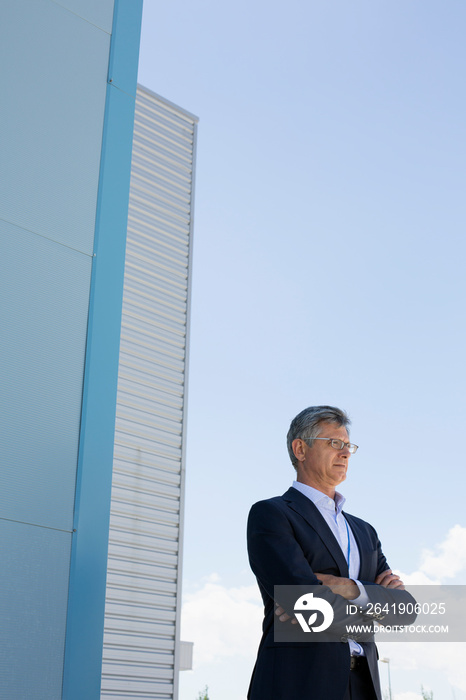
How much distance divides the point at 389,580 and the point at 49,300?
1.53 metres

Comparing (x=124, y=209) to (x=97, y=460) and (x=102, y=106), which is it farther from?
(x=97, y=460)

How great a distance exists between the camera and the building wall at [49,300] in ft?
8.04

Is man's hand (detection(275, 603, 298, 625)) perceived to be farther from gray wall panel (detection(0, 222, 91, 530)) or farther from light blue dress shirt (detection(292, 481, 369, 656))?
gray wall panel (detection(0, 222, 91, 530))

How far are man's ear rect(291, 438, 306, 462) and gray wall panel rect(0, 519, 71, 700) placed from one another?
0.89 m

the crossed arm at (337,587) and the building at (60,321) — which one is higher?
the building at (60,321)

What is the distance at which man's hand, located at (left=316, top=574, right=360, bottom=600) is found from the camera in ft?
7.89

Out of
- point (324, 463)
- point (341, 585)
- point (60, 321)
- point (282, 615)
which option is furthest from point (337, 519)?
point (60, 321)

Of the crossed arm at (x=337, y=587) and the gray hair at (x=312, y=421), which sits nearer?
the crossed arm at (x=337, y=587)

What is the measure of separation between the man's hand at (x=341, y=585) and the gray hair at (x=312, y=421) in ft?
1.79

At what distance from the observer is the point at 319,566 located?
251 cm

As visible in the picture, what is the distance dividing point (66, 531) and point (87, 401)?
1.50 ft

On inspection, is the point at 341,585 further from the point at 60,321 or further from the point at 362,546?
the point at 60,321

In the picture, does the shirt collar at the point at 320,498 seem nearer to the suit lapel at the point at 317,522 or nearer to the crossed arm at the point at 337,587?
the suit lapel at the point at 317,522

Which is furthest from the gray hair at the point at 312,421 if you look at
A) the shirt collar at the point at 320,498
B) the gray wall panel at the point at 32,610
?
the gray wall panel at the point at 32,610
